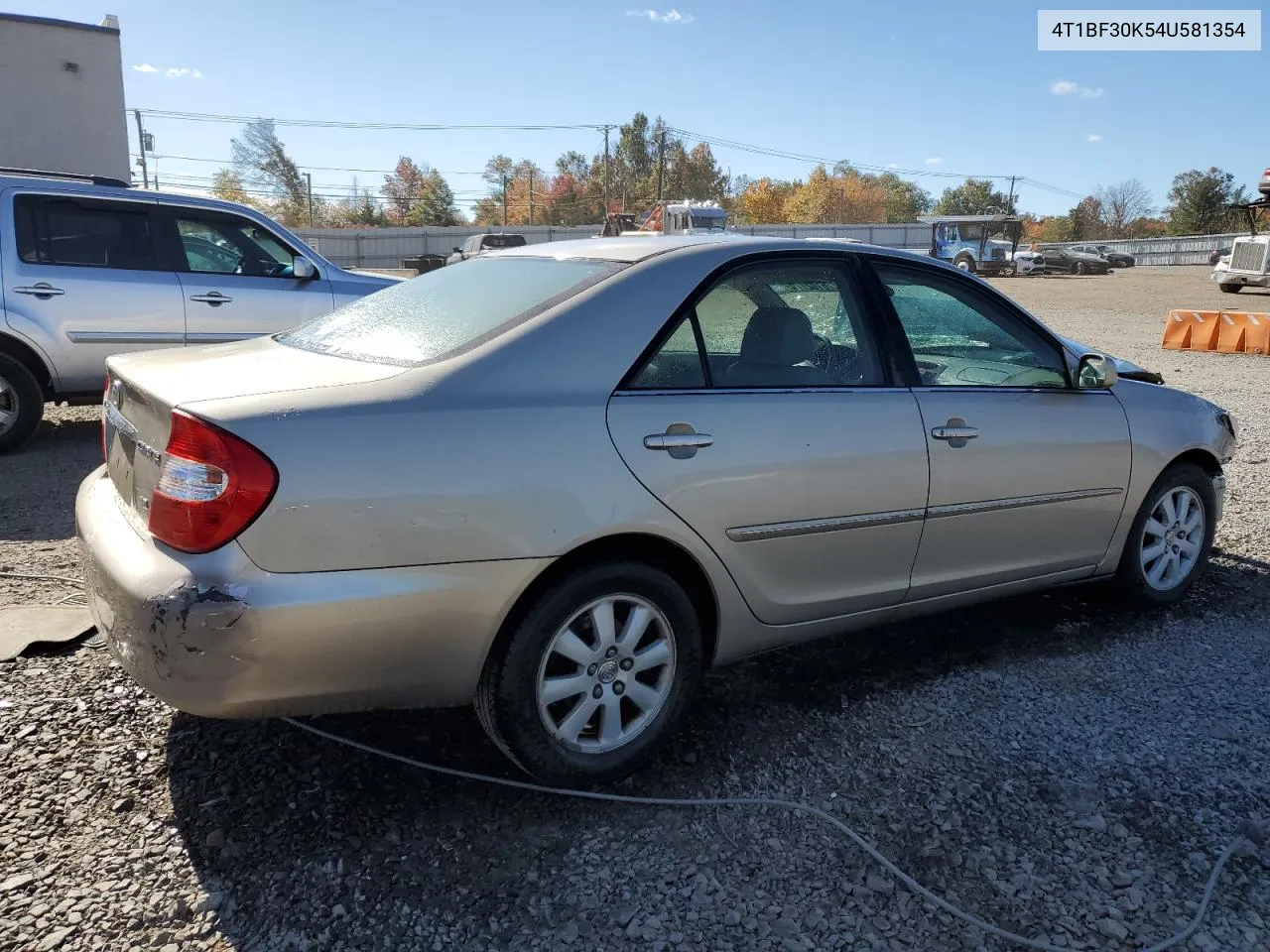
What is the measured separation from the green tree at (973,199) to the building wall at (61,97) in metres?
Result: 88.6

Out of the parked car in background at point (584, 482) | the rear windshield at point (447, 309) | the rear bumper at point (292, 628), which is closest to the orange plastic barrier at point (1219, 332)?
the parked car in background at point (584, 482)

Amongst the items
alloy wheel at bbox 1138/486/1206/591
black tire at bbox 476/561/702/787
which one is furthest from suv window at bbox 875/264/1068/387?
black tire at bbox 476/561/702/787

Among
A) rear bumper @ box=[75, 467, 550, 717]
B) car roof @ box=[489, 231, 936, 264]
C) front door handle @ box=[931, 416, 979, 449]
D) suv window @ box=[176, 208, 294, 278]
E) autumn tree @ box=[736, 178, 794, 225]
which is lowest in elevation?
rear bumper @ box=[75, 467, 550, 717]

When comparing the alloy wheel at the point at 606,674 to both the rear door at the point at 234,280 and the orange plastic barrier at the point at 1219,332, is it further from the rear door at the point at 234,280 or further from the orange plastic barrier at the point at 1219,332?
the orange plastic barrier at the point at 1219,332

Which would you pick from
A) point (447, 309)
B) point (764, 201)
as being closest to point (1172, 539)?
point (447, 309)

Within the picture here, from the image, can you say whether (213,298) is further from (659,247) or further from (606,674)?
(606,674)

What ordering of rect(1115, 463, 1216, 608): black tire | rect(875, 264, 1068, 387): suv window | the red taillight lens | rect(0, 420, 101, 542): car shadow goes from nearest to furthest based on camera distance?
the red taillight lens
rect(875, 264, 1068, 387): suv window
rect(1115, 463, 1216, 608): black tire
rect(0, 420, 101, 542): car shadow

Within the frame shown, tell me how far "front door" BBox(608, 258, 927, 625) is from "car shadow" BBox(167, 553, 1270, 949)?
453 millimetres

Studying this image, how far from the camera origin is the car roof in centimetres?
311

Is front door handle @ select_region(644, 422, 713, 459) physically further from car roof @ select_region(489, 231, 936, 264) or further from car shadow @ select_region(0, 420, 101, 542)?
car shadow @ select_region(0, 420, 101, 542)

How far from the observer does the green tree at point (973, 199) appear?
96.4 m

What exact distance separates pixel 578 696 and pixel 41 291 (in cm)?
592

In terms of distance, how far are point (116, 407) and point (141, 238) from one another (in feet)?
16.1

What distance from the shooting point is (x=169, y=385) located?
104 inches
